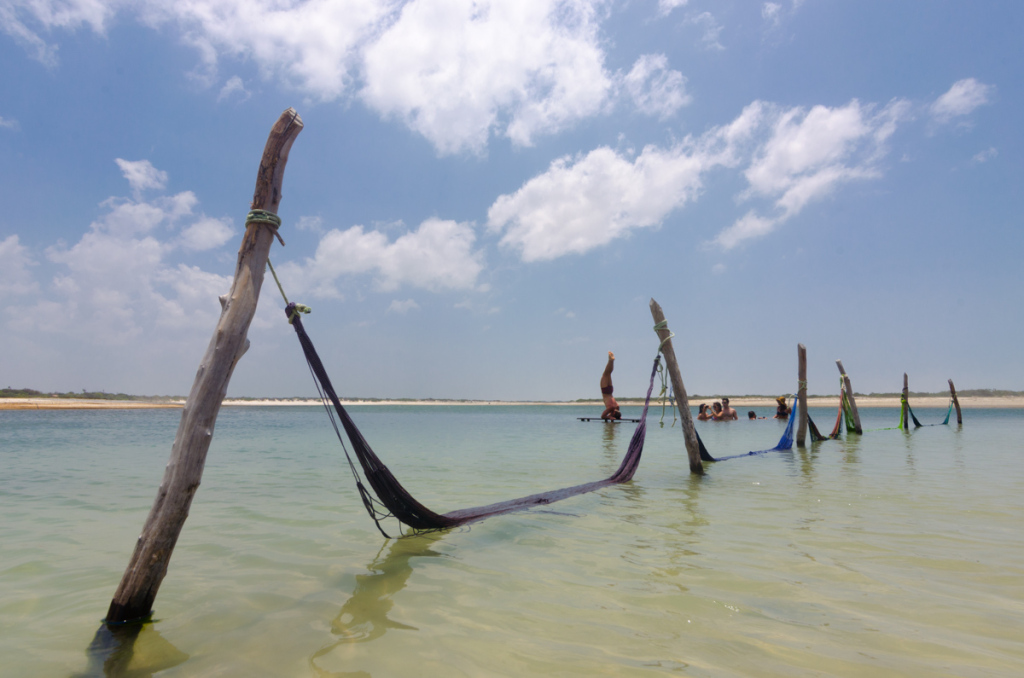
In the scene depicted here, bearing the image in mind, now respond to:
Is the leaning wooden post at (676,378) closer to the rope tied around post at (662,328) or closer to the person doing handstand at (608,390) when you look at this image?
the rope tied around post at (662,328)

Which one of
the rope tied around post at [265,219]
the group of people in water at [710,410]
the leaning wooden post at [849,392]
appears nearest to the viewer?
the rope tied around post at [265,219]

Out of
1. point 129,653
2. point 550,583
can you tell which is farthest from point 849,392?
point 129,653

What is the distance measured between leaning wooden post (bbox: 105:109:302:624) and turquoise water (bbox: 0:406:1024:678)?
282 millimetres

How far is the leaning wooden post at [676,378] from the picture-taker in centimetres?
934

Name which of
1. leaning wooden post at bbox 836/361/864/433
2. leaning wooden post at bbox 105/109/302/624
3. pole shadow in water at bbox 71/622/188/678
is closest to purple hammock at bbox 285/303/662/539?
leaning wooden post at bbox 105/109/302/624

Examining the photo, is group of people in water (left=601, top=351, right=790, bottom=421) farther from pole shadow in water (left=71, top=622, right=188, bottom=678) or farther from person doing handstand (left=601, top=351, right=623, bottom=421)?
pole shadow in water (left=71, top=622, right=188, bottom=678)

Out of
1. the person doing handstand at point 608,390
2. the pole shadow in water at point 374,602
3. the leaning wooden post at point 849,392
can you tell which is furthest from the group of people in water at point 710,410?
the pole shadow in water at point 374,602

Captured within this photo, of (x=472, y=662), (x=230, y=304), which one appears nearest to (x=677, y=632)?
(x=472, y=662)

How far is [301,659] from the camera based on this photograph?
111 inches

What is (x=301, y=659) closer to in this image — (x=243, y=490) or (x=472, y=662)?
(x=472, y=662)

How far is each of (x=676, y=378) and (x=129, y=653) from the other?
852cm

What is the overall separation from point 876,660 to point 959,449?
15.3 m

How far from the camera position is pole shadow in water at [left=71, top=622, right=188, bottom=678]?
275cm

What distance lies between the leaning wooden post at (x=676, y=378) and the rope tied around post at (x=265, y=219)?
7.26m
